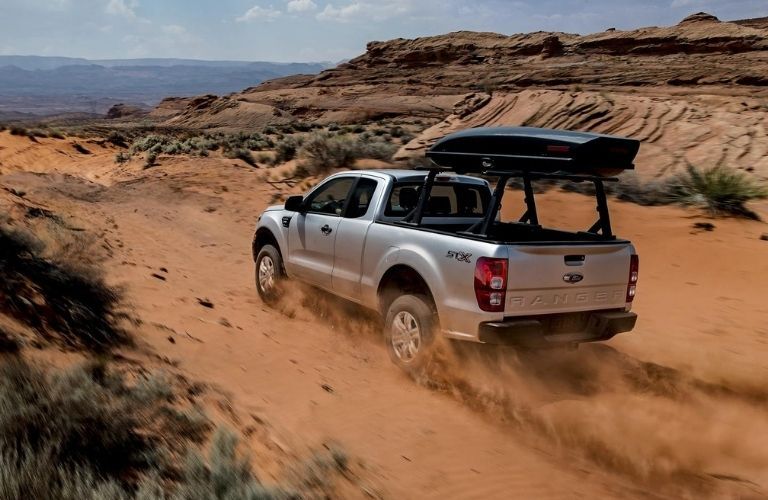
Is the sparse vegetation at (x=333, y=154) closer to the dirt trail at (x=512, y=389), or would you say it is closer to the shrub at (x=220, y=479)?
the dirt trail at (x=512, y=389)

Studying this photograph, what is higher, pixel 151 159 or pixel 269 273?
pixel 151 159

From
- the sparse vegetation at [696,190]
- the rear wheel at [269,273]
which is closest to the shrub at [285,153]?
the sparse vegetation at [696,190]

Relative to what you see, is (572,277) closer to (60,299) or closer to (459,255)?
(459,255)

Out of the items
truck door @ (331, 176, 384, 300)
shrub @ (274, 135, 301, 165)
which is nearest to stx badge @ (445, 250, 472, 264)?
truck door @ (331, 176, 384, 300)

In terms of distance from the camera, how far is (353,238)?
6.57 m

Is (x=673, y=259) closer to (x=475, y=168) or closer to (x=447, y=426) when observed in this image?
(x=475, y=168)

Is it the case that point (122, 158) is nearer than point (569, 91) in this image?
No

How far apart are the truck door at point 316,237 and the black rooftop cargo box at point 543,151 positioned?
1.71m

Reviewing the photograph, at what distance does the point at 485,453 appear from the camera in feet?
14.7

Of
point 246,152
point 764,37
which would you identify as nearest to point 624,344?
point 246,152

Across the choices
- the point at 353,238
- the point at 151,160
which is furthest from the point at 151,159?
the point at 353,238

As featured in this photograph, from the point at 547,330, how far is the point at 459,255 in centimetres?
94

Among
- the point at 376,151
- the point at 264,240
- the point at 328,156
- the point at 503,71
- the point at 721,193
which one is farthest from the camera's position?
the point at 503,71

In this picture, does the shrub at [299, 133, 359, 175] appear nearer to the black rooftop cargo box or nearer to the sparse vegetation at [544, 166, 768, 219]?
the sparse vegetation at [544, 166, 768, 219]
